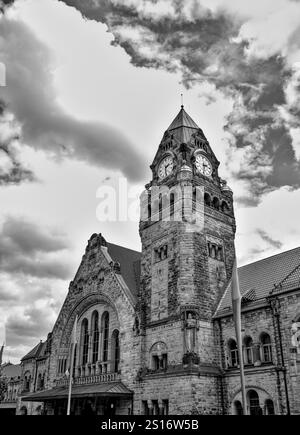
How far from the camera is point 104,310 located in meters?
39.1

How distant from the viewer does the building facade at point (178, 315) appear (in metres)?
27.3

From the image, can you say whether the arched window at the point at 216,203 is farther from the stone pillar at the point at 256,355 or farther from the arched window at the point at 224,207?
the stone pillar at the point at 256,355

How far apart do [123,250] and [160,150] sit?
11970 mm

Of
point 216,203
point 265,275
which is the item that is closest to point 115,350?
point 265,275

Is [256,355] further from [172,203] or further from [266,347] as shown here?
[172,203]

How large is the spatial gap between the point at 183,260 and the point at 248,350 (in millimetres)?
8231

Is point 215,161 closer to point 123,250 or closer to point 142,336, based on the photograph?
point 123,250

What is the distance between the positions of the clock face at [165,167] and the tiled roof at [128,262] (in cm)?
979

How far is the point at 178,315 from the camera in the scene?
30.9 m

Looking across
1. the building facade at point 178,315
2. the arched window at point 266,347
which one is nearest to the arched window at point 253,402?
the building facade at point 178,315

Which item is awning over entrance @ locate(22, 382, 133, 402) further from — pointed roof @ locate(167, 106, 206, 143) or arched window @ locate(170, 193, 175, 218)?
pointed roof @ locate(167, 106, 206, 143)

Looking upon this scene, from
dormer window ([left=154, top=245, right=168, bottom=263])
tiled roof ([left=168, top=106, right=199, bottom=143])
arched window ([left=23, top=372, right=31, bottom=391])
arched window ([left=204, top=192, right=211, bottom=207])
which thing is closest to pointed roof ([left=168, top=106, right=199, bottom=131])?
tiled roof ([left=168, top=106, right=199, bottom=143])

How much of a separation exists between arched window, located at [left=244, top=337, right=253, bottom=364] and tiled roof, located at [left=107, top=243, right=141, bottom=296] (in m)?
12.1
